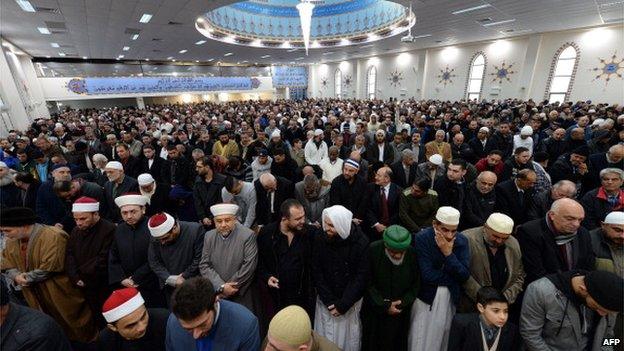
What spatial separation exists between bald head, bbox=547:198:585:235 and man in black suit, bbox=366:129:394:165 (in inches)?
140

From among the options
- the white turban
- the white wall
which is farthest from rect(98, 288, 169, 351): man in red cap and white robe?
the white wall

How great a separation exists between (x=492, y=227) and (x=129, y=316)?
8.55 feet

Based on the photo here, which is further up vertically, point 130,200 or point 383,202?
point 130,200

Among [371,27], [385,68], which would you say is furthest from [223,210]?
[385,68]

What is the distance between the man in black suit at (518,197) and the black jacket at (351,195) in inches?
65.7

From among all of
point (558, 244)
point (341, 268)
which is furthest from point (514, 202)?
point (341, 268)

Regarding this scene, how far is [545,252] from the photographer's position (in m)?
2.34

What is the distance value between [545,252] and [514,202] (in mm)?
1178

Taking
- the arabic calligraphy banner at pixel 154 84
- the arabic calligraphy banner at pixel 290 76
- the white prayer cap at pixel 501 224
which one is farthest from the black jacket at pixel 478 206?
the arabic calligraphy banner at pixel 290 76

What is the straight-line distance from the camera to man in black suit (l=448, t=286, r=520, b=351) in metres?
1.87

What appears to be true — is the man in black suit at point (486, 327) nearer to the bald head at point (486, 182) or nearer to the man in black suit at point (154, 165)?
the bald head at point (486, 182)

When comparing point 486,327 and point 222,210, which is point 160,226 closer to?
point 222,210

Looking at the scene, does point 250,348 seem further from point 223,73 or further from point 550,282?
point 223,73

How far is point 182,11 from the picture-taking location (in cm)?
929
